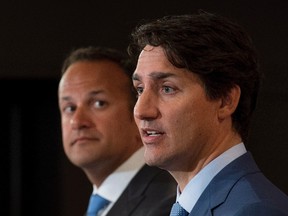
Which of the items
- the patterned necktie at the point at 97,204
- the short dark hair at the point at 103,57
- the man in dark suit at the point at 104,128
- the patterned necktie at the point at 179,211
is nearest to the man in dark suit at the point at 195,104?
the patterned necktie at the point at 179,211

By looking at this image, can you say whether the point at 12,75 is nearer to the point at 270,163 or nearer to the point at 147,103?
the point at 270,163

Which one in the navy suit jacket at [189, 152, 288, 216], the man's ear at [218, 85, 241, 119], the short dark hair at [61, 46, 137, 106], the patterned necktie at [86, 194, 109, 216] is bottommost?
the patterned necktie at [86, 194, 109, 216]

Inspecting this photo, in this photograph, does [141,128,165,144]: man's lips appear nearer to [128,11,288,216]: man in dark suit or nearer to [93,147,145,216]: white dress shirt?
[128,11,288,216]: man in dark suit

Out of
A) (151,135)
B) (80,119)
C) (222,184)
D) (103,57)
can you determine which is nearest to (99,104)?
Answer: (80,119)

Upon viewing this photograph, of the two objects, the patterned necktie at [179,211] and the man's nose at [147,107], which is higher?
the man's nose at [147,107]

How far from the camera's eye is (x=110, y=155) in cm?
286

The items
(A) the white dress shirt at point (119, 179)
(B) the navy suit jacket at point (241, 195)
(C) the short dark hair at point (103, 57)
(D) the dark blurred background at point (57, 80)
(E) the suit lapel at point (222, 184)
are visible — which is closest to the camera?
(B) the navy suit jacket at point (241, 195)

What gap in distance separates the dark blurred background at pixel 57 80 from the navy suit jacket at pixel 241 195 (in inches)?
56.3

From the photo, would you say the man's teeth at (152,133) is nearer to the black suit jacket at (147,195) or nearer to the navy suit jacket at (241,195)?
the navy suit jacket at (241,195)

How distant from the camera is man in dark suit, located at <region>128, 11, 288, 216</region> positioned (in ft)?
6.22

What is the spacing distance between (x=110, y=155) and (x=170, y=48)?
101 cm

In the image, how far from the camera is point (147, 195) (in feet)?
8.72

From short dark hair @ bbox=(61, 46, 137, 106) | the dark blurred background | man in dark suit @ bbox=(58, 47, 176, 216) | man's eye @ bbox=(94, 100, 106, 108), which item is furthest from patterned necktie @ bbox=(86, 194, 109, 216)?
the dark blurred background

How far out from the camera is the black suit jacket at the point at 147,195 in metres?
2.56
